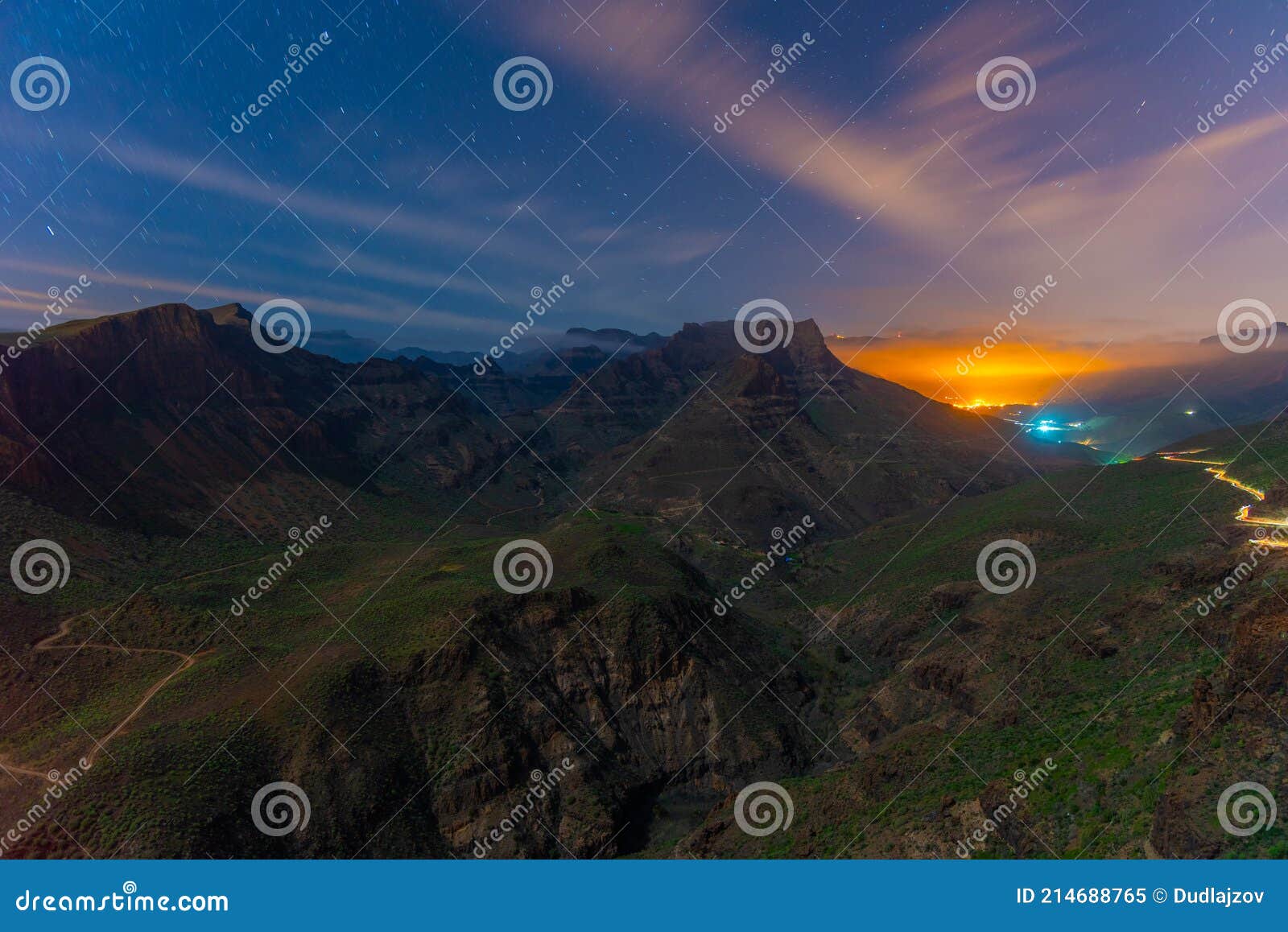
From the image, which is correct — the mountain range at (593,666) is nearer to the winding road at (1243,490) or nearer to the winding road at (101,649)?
the winding road at (101,649)

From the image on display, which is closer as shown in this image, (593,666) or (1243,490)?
(593,666)

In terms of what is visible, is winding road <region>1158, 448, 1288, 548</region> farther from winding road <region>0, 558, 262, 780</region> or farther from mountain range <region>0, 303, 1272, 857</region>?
winding road <region>0, 558, 262, 780</region>

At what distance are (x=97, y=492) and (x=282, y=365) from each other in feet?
252

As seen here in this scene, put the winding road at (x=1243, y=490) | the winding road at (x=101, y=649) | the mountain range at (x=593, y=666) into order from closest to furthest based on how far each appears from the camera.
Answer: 1. the mountain range at (x=593, y=666)
2. the winding road at (x=101, y=649)
3. the winding road at (x=1243, y=490)

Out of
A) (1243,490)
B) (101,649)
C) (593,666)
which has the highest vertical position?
(1243,490)

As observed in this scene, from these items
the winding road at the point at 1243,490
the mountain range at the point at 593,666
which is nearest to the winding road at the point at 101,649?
the mountain range at the point at 593,666

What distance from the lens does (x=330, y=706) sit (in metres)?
43.5

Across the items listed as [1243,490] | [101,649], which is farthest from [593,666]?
[1243,490]

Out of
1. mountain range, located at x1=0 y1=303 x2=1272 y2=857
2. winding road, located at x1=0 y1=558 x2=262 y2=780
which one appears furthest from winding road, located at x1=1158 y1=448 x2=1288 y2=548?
winding road, located at x1=0 y1=558 x2=262 y2=780

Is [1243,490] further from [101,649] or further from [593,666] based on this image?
[101,649]

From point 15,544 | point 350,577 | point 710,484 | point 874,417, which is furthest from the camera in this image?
point 874,417

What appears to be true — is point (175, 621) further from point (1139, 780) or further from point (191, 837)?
point (1139, 780)

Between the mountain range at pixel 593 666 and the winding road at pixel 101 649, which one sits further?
the winding road at pixel 101 649

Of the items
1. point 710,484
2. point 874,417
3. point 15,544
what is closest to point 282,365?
point 15,544
